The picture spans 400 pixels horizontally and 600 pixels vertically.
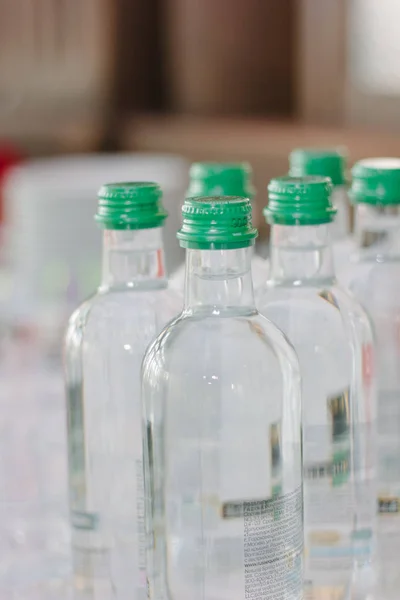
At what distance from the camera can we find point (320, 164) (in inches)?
32.2

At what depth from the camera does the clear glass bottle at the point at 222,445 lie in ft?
1.93

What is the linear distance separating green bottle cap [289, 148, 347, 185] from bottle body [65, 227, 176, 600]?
0.18m

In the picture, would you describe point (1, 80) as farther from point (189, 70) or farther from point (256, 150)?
point (256, 150)

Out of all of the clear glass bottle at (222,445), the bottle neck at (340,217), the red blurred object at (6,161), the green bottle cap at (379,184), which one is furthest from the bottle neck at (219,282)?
the red blurred object at (6,161)

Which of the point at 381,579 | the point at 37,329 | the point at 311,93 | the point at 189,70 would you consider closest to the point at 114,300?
the point at 381,579

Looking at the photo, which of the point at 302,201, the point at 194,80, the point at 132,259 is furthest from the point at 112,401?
the point at 194,80

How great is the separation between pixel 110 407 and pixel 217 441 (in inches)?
4.8

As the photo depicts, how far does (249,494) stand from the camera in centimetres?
62

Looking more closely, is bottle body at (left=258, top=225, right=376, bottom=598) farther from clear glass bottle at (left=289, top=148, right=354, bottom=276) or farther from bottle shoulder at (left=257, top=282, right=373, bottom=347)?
clear glass bottle at (left=289, top=148, right=354, bottom=276)

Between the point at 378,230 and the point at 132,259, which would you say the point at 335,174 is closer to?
the point at 378,230

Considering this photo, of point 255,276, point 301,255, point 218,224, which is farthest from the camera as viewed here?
point 255,276

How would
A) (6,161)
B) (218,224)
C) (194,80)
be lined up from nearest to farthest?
(218,224) < (6,161) < (194,80)

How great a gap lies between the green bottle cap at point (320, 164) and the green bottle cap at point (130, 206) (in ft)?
0.63

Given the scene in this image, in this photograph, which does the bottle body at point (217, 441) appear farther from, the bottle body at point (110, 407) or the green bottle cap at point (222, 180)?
the green bottle cap at point (222, 180)
